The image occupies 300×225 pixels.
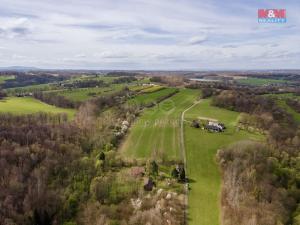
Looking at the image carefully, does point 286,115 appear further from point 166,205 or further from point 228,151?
point 166,205

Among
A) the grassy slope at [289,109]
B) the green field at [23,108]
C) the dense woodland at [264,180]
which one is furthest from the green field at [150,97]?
the dense woodland at [264,180]

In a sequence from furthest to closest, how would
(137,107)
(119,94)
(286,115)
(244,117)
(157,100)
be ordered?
(119,94) → (157,100) → (137,107) → (286,115) → (244,117)

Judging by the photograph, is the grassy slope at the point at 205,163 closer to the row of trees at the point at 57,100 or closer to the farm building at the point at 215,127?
the farm building at the point at 215,127

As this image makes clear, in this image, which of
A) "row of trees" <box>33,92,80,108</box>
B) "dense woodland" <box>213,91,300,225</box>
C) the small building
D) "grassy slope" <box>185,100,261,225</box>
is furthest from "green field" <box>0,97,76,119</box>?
"dense woodland" <box>213,91,300,225</box>

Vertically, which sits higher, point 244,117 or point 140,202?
→ point 244,117

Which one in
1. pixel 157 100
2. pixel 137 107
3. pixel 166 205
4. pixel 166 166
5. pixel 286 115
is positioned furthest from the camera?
pixel 157 100

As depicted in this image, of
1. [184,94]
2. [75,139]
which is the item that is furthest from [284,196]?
[184,94]

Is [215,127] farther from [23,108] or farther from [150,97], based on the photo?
[23,108]
